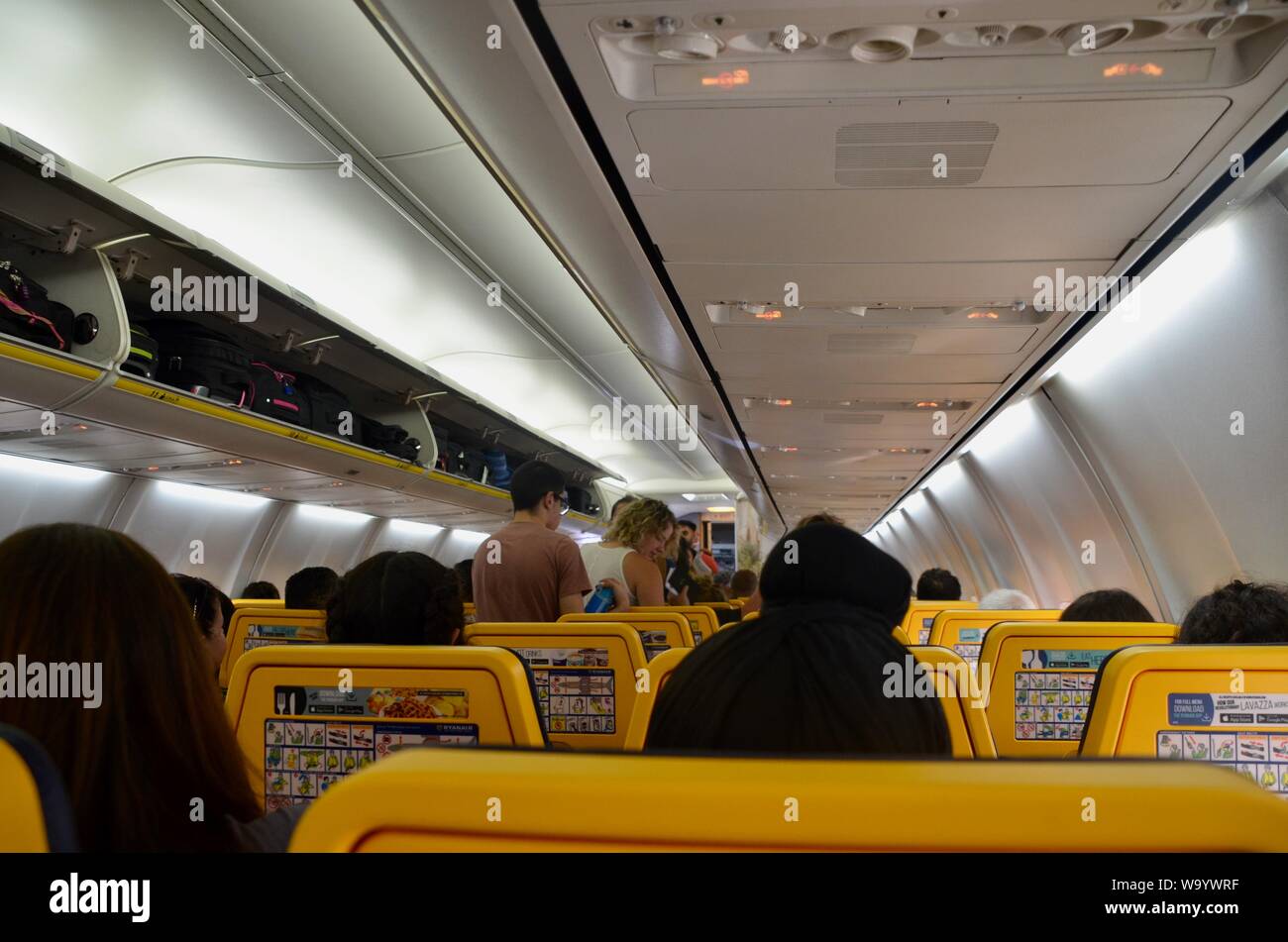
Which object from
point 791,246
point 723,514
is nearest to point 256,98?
point 791,246

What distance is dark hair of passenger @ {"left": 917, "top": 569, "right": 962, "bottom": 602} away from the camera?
8727 millimetres

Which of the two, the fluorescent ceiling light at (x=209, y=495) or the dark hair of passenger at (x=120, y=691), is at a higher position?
the fluorescent ceiling light at (x=209, y=495)

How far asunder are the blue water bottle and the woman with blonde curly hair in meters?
0.62

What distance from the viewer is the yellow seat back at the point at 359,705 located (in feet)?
7.09

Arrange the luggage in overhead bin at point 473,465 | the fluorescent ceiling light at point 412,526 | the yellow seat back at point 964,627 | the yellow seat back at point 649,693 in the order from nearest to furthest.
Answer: the yellow seat back at point 649,693
the yellow seat back at point 964,627
the luggage in overhead bin at point 473,465
the fluorescent ceiling light at point 412,526

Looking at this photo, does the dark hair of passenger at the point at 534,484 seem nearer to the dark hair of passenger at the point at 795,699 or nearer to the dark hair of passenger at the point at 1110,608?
the dark hair of passenger at the point at 1110,608

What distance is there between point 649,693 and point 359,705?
2.34 feet

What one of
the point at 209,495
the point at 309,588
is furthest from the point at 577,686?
the point at 209,495

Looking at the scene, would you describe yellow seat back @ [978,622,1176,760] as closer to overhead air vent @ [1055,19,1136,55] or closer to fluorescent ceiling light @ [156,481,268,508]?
overhead air vent @ [1055,19,1136,55]

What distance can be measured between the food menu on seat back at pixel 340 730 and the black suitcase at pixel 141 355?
4446 millimetres

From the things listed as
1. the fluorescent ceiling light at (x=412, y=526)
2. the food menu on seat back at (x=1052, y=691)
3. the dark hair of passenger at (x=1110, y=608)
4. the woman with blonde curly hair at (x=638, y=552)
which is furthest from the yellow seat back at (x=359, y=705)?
the fluorescent ceiling light at (x=412, y=526)

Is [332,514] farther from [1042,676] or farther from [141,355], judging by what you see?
[1042,676]

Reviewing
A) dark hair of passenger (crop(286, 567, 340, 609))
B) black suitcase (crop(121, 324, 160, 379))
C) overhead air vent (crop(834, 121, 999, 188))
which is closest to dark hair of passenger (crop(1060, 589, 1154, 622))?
overhead air vent (crop(834, 121, 999, 188))
